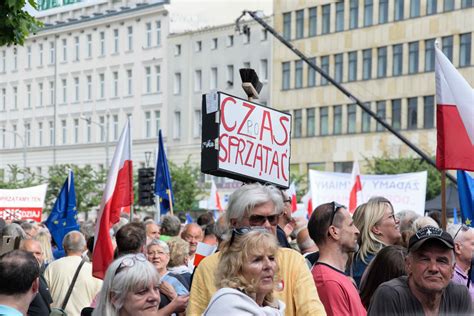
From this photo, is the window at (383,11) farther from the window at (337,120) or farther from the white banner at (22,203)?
the white banner at (22,203)

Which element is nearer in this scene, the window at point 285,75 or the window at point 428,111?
the window at point 428,111

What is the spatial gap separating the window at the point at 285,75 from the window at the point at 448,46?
37.4 feet

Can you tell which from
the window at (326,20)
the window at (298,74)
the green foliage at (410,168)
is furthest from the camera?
the window at (298,74)

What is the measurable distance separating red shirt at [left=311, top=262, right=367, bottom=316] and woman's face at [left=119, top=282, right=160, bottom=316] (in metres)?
1.05

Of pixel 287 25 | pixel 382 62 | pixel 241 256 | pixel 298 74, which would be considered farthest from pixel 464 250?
pixel 287 25

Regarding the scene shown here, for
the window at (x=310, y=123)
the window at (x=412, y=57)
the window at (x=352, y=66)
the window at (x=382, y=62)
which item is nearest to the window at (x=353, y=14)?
the window at (x=352, y=66)

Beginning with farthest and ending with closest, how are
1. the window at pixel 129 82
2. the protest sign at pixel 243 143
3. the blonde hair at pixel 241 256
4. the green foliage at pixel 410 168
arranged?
the window at pixel 129 82
the green foliage at pixel 410 168
the protest sign at pixel 243 143
the blonde hair at pixel 241 256

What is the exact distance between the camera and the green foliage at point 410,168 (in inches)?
2131

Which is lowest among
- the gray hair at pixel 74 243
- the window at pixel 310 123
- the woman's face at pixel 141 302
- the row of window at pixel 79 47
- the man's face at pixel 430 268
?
the gray hair at pixel 74 243

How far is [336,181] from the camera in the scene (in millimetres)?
27500

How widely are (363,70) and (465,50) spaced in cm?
722

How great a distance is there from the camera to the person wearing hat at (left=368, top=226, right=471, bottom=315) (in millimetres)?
6820

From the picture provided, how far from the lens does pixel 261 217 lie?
7.09m

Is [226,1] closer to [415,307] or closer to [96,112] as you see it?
[96,112]
